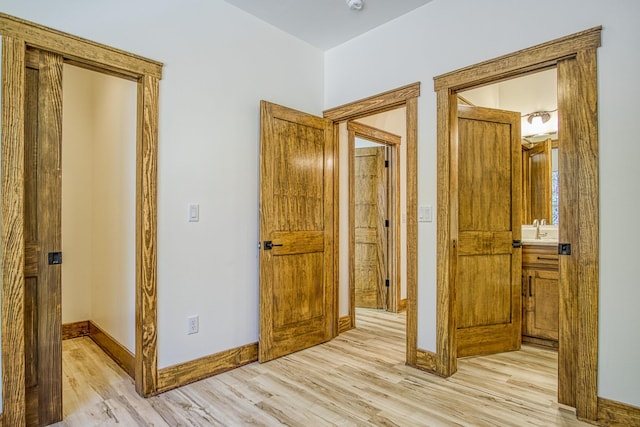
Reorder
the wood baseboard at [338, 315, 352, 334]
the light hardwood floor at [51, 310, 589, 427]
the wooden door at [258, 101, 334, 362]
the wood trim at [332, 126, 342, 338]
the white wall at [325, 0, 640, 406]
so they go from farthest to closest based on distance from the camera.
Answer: the wood baseboard at [338, 315, 352, 334] < the wood trim at [332, 126, 342, 338] < the wooden door at [258, 101, 334, 362] < the light hardwood floor at [51, 310, 589, 427] < the white wall at [325, 0, 640, 406]

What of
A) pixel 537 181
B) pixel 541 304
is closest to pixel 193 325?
pixel 541 304

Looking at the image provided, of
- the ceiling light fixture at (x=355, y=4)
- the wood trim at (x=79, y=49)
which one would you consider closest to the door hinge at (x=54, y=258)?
the wood trim at (x=79, y=49)

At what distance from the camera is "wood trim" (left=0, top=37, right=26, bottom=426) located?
175 centimetres

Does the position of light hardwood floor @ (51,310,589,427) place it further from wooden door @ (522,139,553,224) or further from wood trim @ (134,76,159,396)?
wooden door @ (522,139,553,224)

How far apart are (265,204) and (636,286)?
2308 mm

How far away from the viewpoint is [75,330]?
3342 millimetres

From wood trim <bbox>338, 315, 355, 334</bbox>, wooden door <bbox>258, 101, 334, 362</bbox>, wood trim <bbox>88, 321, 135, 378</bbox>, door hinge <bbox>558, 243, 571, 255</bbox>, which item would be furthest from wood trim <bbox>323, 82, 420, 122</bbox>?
wood trim <bbox>88, 321, 135, 378</bbox>

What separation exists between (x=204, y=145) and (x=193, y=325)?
4.15 feet

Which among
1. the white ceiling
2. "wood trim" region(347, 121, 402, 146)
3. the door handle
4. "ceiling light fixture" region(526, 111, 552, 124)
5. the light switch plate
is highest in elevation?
the white ceiling

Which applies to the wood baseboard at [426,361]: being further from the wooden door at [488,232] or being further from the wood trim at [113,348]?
the wood trim at [113,348]

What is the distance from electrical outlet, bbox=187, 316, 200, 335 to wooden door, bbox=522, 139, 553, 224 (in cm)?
346

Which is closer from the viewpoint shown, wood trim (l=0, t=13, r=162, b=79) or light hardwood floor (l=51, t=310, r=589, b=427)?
wood trim (l=0, t=13, r=162, b=79)

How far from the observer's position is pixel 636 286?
1.83m

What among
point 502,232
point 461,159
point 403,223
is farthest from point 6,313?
point 403,223
